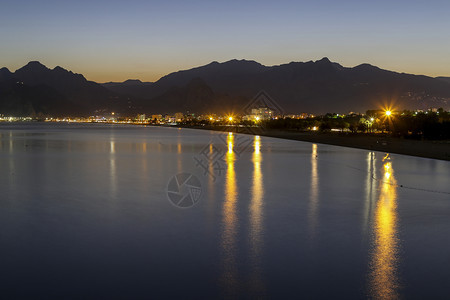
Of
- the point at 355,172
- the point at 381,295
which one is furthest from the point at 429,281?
the point at 355,172

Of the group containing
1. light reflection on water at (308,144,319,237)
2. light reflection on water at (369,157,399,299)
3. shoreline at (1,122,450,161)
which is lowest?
shoreline at (1,122,450,161)

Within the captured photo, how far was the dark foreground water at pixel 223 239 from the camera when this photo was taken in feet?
19.4

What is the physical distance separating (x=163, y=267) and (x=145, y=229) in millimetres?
2568

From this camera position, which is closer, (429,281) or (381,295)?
(381,295)

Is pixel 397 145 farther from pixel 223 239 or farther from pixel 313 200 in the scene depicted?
pixel 223 239

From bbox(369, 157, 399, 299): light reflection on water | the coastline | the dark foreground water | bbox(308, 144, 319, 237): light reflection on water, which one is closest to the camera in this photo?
bbox(369, 157, 399, 299): light reflection on water

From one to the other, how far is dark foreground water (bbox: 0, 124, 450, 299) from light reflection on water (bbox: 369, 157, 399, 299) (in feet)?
0.07

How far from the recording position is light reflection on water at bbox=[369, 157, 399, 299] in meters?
5.80

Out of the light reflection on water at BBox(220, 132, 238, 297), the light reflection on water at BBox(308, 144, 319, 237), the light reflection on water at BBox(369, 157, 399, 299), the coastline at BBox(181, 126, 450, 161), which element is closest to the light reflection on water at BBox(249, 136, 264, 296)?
the light reflection on water at BBox(220, 132, 238, 297)

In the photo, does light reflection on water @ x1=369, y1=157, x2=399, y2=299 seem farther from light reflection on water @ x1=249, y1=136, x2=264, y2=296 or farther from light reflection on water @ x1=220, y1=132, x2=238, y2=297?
light reflection on water @ x1=220, y1=132, x2=238, y2=297

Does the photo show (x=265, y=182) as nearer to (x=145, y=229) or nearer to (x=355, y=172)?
(x=355, y=172)

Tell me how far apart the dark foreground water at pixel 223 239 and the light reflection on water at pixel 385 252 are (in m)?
0.02

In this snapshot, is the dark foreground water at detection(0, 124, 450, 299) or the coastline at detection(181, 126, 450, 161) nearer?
the dark foreground water at detection(0, 124, 450, 299)

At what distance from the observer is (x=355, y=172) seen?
20062 mm
